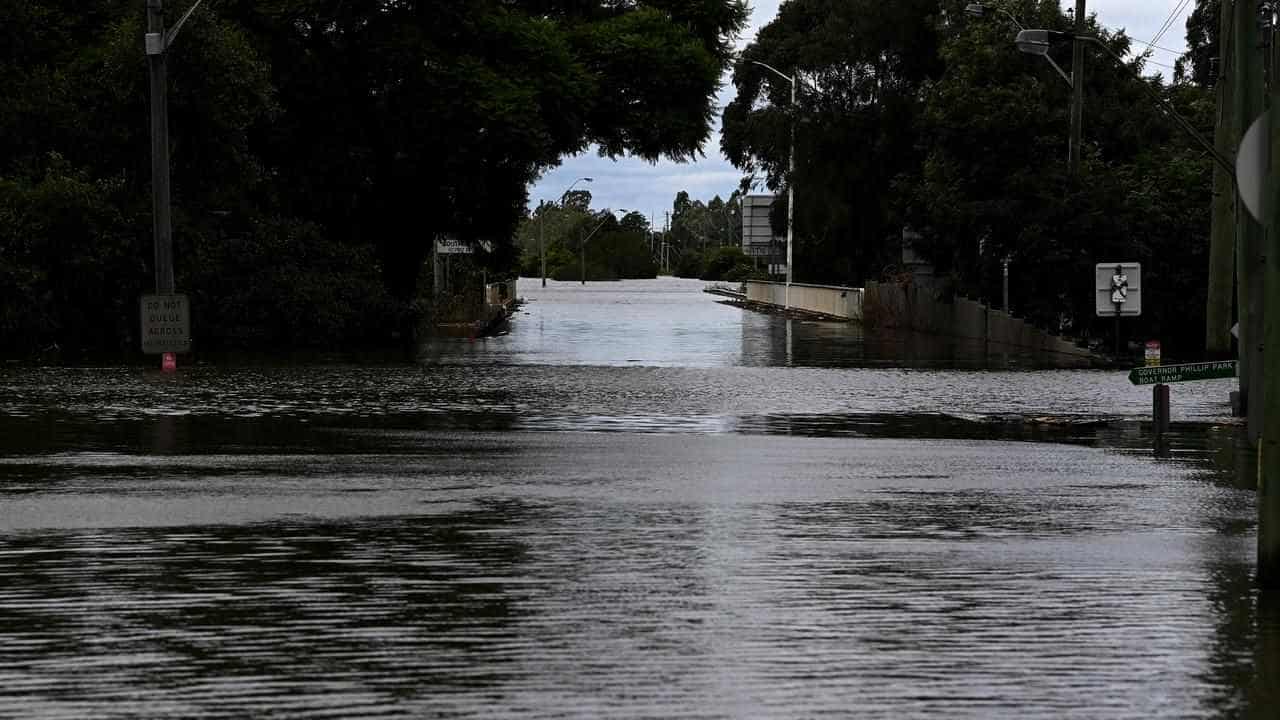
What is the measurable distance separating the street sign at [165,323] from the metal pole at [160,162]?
521 millimetres

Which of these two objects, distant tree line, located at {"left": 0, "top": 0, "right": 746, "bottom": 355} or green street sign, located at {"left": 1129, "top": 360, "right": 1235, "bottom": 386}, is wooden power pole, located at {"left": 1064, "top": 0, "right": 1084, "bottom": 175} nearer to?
distant tree line, located at {"left": 0, "top": 0, "right": 746, "bottom": 355}

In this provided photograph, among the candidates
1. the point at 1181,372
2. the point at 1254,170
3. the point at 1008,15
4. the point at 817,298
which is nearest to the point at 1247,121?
the point at 1181,372

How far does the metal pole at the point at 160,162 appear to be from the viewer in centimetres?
3170

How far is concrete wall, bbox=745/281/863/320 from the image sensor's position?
62156 mm

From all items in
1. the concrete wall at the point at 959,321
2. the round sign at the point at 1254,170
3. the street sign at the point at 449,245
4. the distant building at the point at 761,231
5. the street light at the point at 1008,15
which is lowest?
the concrete wall at the point at 959,321

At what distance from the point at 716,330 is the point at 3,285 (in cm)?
2212

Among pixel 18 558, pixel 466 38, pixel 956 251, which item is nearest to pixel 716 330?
pixel 956 251

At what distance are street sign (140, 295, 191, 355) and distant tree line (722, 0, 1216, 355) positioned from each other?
1573cm

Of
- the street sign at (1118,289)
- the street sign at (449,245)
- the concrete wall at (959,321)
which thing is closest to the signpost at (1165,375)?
the street sign at (1118,289)

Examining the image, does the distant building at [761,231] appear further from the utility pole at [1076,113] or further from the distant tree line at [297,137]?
the utility pole at [1076,113]

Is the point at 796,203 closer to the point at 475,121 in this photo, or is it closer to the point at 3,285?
the point at 475,121

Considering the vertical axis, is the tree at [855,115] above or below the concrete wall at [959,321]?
above

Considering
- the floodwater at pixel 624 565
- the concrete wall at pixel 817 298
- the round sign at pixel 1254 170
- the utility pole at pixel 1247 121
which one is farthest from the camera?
the concrete wall at pixel 817 298

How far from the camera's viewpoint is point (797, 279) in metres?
85.8
